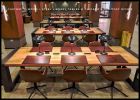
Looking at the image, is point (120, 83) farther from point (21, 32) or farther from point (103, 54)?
point (21, 32)

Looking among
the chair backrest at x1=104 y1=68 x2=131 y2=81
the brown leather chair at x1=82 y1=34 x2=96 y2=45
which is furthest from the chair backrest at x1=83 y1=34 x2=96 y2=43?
the chair backrest at x1=104 y1=68 x2=131 y2=81

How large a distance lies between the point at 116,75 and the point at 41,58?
1639 millimetres

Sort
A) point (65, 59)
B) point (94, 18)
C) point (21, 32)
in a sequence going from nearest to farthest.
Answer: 1. point (65, 59)
2. point (21, 32)
3. point (94, 18)

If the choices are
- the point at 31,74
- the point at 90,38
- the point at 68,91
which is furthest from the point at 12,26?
the point at 68,91

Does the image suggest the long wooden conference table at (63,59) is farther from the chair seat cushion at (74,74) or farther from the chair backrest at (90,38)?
the chair backrest at (90,38)

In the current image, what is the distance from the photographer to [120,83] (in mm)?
3682

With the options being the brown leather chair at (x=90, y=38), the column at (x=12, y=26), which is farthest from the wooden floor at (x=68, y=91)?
the column at (x=12, y=26)

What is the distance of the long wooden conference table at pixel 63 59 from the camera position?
10.0ft

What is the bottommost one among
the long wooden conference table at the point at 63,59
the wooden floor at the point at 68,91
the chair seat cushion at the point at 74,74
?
the wooden floor at the point at 68,91

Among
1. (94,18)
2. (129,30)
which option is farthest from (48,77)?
(94,18)

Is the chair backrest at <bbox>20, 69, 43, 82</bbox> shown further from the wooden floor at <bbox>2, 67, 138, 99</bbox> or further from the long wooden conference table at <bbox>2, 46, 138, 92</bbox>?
the wooden floor at <bbox>2, 67, 138, 99</bbox>

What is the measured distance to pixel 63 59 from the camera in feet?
10.6

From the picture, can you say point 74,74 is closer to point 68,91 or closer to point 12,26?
point 68,91

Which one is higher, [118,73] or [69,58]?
[69,58]
